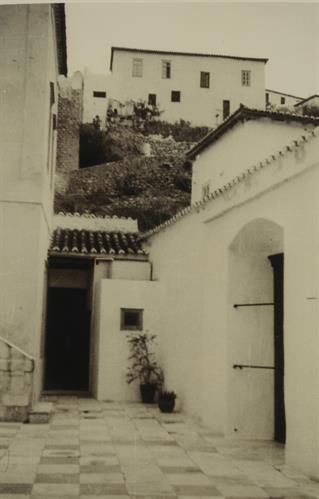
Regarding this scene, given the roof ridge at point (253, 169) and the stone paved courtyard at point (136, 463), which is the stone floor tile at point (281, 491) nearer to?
the stone paved courtyard at point (136, 463)

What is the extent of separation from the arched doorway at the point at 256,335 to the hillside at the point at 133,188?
23092mm

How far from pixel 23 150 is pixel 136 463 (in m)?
6.03

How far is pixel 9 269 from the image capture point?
10695 millimetres

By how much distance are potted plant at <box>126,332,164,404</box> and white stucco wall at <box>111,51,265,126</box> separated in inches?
1426

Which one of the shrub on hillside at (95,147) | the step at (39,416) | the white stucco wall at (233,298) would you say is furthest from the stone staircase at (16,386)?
the shrub on hillside at (95,147)

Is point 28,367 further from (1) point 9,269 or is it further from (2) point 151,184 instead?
(2) point 151,184

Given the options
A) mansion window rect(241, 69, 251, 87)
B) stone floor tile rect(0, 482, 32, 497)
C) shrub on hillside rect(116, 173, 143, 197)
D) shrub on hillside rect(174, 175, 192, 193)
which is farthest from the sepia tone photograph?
mansion window rect(241, 69, 251, 87)

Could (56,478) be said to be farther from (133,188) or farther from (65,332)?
(133,188)

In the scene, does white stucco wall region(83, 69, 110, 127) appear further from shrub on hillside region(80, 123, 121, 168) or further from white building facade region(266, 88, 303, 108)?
white building facade region(266, 88, 303, 108)

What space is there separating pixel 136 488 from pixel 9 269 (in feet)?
18.1

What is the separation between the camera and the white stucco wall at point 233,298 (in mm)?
6996

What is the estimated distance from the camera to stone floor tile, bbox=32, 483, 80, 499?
5.82 m

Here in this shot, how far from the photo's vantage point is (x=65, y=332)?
55.3ft

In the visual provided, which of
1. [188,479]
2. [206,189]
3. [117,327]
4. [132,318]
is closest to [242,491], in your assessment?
[188,479]
